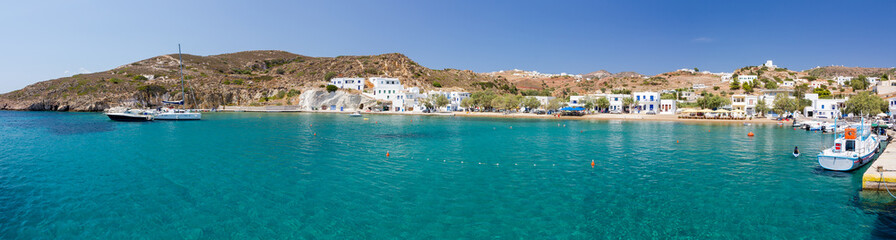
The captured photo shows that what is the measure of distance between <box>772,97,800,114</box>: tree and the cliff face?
88.0 m

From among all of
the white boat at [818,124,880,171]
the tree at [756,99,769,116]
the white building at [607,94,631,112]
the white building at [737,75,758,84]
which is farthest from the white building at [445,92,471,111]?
the white building at [737,75,758,84]

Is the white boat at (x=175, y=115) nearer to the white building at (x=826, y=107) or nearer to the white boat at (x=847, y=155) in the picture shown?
the white boat at (x=847, y=155)

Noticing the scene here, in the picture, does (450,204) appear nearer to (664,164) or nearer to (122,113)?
(664,164)

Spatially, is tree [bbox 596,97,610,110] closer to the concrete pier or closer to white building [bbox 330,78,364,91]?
white building [bbox 330,78,364,91]

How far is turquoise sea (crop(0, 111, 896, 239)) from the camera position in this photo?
12.9m

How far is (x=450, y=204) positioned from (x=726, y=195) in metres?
11.6

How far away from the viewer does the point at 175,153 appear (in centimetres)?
2916

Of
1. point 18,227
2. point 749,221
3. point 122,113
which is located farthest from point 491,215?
point 122,113

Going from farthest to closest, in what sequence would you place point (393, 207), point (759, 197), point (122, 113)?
1. point (122, 113)
2. point (759, 197)
3. point (393, 207)

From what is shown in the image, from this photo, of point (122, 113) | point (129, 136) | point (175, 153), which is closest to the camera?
point (175, 153)

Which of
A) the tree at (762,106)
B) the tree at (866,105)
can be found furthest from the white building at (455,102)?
the tree at (866,105)

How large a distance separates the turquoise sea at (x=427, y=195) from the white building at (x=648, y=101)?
194ft

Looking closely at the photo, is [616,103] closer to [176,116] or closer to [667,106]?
[667,106]

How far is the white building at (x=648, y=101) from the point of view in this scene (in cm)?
8756
